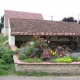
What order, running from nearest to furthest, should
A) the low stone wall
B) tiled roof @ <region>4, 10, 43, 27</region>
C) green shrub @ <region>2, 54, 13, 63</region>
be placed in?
1. the low stone wall
2. green shrub @ <region>2, 54, 13, 63</region>
3. tiled roof @ <region>4, 10, 43, 27</region>

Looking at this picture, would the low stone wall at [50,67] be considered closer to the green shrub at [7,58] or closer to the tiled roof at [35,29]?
the green shrub at [7,58]

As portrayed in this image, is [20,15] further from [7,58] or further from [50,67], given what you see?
[50,67]

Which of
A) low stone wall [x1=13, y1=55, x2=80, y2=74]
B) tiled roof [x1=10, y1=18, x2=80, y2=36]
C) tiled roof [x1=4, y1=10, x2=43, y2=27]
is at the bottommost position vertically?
low stone wall [x1=13, y1=55, x2=80, y2=74]

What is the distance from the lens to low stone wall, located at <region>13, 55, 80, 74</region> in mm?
7964

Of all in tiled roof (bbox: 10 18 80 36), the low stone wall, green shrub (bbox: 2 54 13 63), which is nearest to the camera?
the low stone wall

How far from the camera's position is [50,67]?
805 cm

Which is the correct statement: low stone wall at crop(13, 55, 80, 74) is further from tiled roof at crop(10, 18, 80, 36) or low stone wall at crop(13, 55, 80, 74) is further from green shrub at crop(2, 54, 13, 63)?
tiled roof at crop(10, 18, 80, 36)

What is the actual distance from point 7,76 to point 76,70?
320 centimetres

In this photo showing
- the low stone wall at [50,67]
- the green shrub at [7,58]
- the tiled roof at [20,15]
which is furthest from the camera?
the tiled roof at [20,15]

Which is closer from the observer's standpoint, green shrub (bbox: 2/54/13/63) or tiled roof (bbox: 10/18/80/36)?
green shrub (bbox: 2/54/13/63)

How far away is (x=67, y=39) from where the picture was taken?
71.5 ft

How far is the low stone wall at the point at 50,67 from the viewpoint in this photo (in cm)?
796

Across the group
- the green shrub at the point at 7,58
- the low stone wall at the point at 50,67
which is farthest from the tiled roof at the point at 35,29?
the low stone wall at the point at 50,67

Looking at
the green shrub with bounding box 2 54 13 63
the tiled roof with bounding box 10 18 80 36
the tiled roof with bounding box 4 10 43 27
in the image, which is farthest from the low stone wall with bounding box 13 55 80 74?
the tiled roof with bounding box 4 10 43 27
